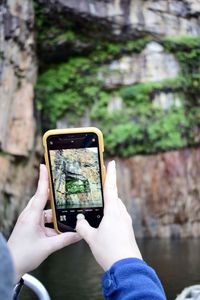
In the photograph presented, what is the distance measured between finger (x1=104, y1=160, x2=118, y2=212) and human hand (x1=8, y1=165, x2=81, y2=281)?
5.5 inches

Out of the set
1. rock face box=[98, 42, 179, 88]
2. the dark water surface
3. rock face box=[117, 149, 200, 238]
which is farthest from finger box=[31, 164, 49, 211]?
rock face box=[98, 42, 179, 88]

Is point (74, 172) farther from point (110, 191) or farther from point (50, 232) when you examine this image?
point (110, 191)

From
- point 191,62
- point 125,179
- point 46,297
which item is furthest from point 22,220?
point 191,62

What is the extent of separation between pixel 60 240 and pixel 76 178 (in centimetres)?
25

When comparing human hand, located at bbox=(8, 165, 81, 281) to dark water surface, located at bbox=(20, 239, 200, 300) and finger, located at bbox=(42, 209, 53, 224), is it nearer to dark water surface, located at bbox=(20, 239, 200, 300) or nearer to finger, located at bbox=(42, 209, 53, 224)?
finger, located at bbox=(42, 209, 53, 224)

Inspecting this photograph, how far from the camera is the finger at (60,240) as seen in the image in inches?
42.3

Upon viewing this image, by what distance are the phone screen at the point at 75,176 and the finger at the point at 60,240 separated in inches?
3.9

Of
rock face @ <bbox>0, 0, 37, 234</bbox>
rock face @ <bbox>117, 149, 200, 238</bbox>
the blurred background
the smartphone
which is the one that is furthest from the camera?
rock face @ <bbox>117, 149, 200, 238</bbox>

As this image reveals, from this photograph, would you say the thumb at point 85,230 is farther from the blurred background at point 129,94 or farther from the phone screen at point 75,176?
the blurred background at point 129,94

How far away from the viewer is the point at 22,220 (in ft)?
3.61

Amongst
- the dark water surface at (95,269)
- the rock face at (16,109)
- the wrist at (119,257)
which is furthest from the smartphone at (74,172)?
the rock face at (16,109)

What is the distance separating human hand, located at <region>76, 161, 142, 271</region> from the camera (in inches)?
34.4

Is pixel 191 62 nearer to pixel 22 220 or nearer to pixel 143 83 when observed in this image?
pixel 143 83

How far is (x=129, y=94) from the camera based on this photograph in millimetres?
13328
